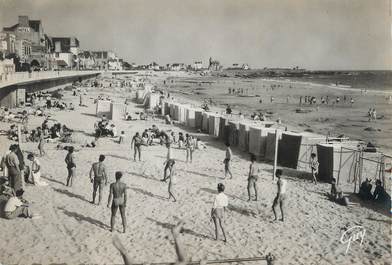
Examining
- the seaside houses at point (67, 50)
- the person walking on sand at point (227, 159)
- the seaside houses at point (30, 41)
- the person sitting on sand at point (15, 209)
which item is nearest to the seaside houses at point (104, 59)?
the seaside houses at point (67, 50)

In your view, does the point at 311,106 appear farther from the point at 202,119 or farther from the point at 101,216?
the point at 101,216

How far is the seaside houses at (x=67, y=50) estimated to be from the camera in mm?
103312

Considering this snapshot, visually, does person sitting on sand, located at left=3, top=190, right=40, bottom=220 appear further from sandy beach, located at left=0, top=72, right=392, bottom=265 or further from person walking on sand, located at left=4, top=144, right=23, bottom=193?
person walking on sand, located at left=4, top=144, right=23, bottom=193

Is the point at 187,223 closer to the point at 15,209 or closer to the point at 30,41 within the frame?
the point at 15,209

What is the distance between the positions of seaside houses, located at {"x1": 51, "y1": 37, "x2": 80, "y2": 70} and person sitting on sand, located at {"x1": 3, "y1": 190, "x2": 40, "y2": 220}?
9450cm

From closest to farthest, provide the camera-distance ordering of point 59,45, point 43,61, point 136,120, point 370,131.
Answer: point 136,120 → point 370,131 → point 43,61 → point 59,45

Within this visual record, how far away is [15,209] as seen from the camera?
9.73 meters

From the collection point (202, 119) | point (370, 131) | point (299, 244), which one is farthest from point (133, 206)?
point (370, 131)

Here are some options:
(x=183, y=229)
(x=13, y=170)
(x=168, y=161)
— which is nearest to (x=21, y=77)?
(x=13, y=170)

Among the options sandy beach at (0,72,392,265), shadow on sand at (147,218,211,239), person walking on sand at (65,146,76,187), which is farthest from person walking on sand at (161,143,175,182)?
person walking on sand at (65,146,76,187)

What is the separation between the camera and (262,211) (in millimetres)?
11039

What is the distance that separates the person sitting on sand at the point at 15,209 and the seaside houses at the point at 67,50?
310 feet

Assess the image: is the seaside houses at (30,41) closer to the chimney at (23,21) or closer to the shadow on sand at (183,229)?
the chimney at (23,21)

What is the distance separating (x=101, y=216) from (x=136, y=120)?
17850 millimetres
